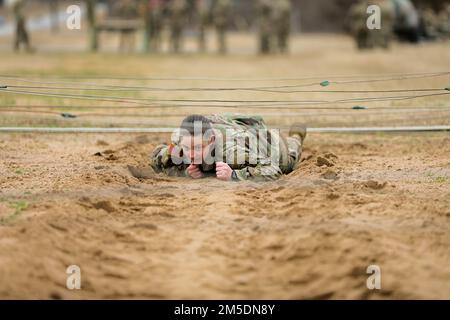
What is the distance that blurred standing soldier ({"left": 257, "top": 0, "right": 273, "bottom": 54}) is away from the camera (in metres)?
24.9

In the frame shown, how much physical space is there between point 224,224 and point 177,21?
69.8 feet

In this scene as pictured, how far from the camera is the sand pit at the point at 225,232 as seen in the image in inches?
186

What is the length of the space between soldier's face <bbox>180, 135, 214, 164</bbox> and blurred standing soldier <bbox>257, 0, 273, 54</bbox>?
18.2m

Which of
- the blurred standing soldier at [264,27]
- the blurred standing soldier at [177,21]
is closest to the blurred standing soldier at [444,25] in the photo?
the blurred standing soldier at [264,27]

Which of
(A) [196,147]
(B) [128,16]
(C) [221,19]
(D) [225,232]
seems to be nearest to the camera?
(D) [225,232]

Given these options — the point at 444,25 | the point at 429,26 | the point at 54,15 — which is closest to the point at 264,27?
the point at 429,26

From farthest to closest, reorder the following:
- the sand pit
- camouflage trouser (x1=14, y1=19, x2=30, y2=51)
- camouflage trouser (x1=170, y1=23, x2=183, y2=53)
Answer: camouflage trouser (x1=170, y1=23, x2=183, y2=53) → camouflage trouser (x1=14, y1=19, x2=30, y2=51) → the sand pit

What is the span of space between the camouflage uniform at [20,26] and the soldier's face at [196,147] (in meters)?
17.6

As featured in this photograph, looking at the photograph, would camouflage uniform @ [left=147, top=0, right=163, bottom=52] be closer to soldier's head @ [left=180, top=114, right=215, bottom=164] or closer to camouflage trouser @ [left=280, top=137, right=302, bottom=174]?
camouflage trouser @ [left=280, top=137, right=302, bottom=174]

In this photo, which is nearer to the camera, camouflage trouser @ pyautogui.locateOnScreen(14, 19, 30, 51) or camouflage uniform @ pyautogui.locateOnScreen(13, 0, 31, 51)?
camouflage uniform @ pyautogui.locateOnScreen(13, 0, 31, 51)

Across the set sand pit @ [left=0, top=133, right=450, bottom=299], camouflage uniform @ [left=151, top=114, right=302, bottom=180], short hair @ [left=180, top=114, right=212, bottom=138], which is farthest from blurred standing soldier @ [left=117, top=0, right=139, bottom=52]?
short hair @ [left=180, top=114, right=212, bottom=138]

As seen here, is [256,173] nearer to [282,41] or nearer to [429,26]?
[282,41]

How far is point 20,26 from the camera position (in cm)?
2422
